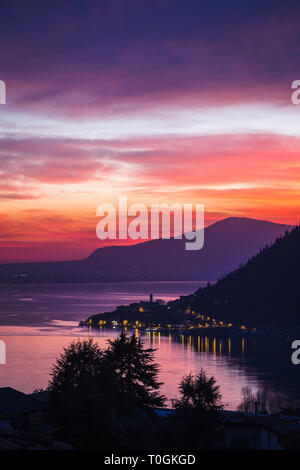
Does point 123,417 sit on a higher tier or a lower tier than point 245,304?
lower

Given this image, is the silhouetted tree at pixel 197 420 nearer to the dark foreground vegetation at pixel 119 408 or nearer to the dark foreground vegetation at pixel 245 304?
the dark foreground vegetation at pixel 119 408

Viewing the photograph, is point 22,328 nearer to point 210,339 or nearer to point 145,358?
point 210,339

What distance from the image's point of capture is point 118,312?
14100 cm

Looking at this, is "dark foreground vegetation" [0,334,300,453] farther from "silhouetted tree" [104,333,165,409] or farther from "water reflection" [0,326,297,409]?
"water reflection" [0,326,297,409]

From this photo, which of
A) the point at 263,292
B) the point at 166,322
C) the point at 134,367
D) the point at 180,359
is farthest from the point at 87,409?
the point at 263,292

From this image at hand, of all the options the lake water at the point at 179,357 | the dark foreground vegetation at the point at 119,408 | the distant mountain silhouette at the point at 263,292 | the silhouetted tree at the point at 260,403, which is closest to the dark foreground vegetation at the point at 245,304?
the distant mountain silhouette at the point at 263,292

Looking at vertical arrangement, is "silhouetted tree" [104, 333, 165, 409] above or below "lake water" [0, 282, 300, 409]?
above

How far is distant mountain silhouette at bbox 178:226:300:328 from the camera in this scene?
140250mm

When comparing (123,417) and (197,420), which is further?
(123,417)

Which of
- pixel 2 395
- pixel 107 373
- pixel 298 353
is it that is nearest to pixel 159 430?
pixel 107 373

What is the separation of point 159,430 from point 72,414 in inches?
143

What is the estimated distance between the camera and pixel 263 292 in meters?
154

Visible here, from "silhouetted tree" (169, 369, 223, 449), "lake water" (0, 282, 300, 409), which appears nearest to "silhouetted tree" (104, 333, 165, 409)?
"silhouetted tree" (169, 369, 223, 449)

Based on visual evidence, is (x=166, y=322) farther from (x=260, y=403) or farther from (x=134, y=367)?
(x=134, y=367)
